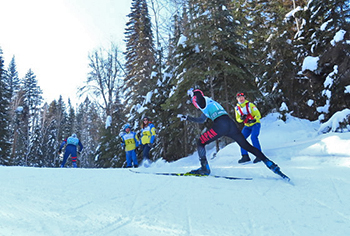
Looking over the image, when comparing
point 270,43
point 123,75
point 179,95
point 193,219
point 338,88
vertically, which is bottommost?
point 193,219

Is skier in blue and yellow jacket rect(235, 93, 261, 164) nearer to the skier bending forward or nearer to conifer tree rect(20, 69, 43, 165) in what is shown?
the skier bending forward

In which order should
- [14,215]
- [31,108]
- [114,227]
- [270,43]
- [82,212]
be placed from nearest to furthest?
[114,227] < [14,215] < [82,212] < [270,43] < [31,108]

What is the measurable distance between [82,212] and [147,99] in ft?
39.3

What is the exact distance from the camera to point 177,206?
8.48ft

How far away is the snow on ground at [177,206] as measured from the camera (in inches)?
75.6

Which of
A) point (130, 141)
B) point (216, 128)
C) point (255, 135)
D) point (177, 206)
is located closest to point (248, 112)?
point (255, 135)

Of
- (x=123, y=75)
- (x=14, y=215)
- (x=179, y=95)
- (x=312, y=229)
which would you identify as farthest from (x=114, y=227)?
(x=123, y=75)

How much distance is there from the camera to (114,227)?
193 centimetres

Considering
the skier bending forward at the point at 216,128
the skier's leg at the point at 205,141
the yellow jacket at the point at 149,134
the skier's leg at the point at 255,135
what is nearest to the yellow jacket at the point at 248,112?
the skier's leg at the point at 255,135

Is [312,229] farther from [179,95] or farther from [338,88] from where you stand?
[338,88]

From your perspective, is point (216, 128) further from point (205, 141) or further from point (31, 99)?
point (31, 99)

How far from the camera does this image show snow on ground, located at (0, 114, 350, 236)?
6.30ft

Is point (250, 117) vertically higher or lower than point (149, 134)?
lower

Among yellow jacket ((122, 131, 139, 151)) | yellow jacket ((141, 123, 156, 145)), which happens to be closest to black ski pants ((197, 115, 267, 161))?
yellow jacket ((141, 123, 156, 145))
